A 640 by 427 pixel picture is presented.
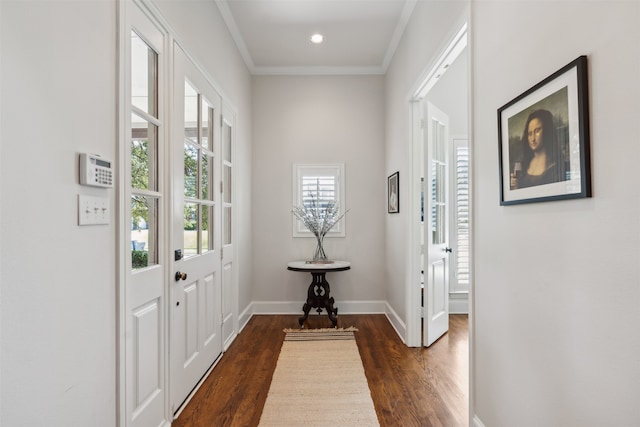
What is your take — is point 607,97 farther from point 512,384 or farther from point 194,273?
point 194,273

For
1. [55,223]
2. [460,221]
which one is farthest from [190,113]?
[460,221]

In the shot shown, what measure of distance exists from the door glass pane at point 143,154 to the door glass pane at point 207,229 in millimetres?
745

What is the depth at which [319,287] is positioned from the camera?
4039 millimetres

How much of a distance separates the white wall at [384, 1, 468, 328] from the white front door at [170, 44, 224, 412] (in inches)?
67.1

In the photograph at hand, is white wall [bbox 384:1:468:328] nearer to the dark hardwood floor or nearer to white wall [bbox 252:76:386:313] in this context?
white wall [bbox 252:76:386:313]

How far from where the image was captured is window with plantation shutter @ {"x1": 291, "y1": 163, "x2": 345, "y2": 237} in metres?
4.32

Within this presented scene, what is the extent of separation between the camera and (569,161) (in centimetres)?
113

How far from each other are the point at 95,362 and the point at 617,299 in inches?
70.8

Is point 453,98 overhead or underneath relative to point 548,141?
overhead

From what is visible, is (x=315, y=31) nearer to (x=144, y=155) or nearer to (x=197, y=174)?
(x=197, y=174)

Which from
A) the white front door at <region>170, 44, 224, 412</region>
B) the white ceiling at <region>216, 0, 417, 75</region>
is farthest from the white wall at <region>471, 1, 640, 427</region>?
the white front door at <region>170, 44, 224, 412</region>

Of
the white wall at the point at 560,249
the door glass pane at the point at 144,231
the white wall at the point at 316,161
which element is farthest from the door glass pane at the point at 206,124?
the white wall at the point at 560,249

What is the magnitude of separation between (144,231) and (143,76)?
812 millimetres

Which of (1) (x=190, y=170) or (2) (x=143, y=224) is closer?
(2) (x=143, y=224)
